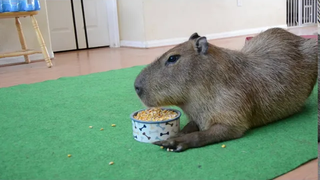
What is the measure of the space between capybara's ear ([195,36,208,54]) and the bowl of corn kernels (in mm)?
310

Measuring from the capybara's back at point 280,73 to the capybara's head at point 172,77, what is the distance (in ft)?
0.99

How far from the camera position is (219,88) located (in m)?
1.71

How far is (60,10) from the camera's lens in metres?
5.93

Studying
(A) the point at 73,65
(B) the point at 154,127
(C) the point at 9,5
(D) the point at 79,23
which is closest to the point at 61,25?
(D) the point at 79,23

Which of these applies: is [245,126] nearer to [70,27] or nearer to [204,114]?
[204,114]

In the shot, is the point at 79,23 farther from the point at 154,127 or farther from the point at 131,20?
the point at 154,127

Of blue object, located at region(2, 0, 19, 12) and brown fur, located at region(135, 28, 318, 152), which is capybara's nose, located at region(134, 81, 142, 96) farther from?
blue object, located at region(2, 0, 19, 12)

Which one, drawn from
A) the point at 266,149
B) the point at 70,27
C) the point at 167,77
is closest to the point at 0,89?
the point at 167,77

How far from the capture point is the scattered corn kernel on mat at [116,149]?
1374 millimetres

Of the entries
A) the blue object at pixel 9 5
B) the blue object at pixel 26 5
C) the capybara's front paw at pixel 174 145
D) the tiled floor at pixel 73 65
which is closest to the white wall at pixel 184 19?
the tiled floor at pixel 73 65

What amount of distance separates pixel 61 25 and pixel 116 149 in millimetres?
4704

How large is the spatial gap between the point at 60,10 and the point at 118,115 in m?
4.21

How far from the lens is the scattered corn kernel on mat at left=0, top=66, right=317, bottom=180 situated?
137 cm

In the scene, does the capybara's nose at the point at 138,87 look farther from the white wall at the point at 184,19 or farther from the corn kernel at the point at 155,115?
the white wall at the point at 184,19
